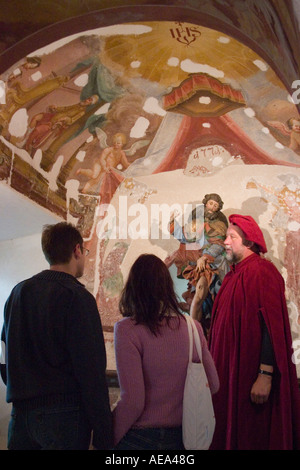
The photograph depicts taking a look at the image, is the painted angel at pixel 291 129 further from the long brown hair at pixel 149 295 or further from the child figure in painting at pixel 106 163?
the long brown hair at pixel 149 295

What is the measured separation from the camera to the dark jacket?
7.97ft

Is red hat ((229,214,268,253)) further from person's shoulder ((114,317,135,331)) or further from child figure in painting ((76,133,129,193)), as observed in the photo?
child figure in painting ((76,133,129,193))

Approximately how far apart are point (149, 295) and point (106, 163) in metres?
5.64

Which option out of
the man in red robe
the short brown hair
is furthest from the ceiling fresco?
the short brown hair

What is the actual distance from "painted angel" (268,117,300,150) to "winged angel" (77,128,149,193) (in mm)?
2124

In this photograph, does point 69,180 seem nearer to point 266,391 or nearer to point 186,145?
point 186,145

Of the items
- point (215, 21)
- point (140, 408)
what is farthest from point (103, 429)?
point (215, 21)

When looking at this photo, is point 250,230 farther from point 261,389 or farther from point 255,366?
point 261,389

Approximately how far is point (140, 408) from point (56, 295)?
0.76 m

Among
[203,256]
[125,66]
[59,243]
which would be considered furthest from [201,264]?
[59,243]

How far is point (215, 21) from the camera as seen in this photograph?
4848 millimetres

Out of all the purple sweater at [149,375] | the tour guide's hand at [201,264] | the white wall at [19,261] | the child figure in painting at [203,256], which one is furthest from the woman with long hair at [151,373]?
the white wall at [19,261]

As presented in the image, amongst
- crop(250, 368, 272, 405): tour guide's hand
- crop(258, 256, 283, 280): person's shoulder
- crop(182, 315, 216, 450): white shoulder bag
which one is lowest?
crop(250, 368, 272, 405): tour guide's hand

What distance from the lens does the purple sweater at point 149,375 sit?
7.97 ft
